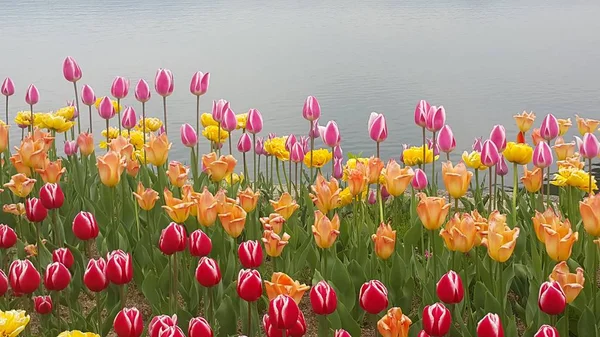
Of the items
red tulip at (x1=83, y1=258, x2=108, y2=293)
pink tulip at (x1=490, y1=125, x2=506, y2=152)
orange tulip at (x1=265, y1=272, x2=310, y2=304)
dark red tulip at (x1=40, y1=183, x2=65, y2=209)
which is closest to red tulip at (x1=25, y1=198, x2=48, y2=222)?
dark red tulip at (x1=40, y1=183, x2=65, y2=209)

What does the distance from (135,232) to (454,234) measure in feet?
6.90

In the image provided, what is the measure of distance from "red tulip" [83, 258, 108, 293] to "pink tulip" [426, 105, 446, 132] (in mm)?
2098

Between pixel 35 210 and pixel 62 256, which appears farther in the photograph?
pixel 35 210

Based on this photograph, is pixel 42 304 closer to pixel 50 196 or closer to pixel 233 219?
pixel 50 196

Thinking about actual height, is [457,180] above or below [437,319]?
above

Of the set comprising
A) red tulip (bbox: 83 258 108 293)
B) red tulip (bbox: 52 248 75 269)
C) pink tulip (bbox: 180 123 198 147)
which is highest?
pink tulip (bbox: 180 123 198 147)

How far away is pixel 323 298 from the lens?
2.51 metres

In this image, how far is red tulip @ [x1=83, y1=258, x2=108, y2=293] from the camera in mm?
2734

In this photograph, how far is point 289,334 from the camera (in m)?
2.42

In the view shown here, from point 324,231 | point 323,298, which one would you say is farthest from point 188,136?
point 323,298

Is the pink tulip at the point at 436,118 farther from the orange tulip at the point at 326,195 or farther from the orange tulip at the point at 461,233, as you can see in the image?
the orange tulip at the point at 461,233

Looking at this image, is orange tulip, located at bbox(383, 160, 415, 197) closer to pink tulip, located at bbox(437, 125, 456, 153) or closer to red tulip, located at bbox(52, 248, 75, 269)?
pink tulip, located at bbox(437, 125, 456, 153)

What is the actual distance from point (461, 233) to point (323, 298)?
2.11ft

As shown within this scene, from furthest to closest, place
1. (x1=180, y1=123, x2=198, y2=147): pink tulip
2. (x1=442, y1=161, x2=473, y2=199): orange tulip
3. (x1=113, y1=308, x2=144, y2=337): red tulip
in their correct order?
(x1=180, y1=123, x2=198, y2=147): pink tulip < (x1=442, y1=161, x2=473, y2=199): orange tulip < (x1=113, y1=308, x2=144, y2=337): red tulip
